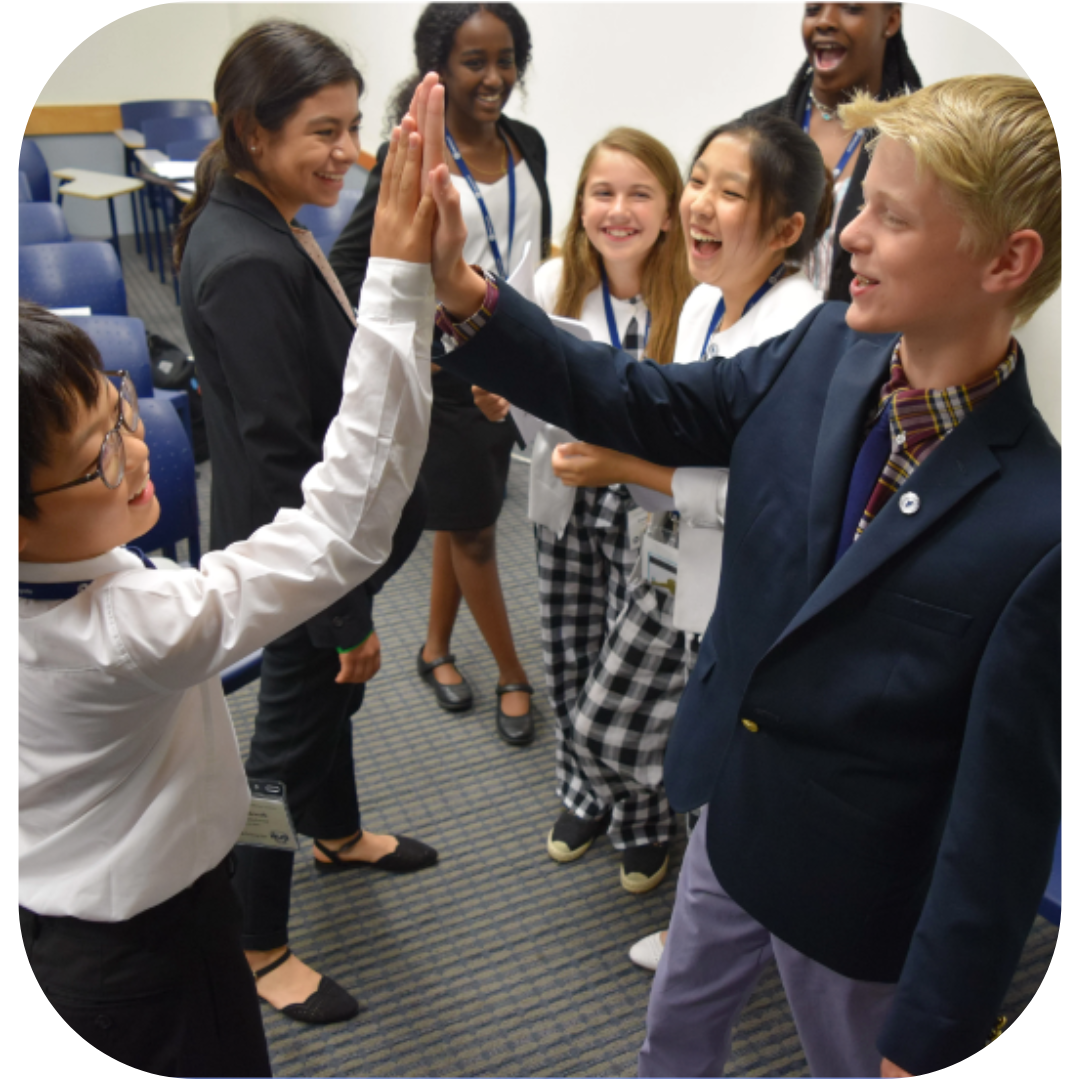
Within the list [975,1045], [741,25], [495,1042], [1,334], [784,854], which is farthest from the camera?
[741,25]

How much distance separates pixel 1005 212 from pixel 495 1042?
65.5 inches

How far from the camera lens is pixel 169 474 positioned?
7.54 ft

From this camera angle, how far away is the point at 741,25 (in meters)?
3.25

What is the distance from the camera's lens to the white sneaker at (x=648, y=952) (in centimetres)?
200

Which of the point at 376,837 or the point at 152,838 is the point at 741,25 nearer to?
the point at 376,837

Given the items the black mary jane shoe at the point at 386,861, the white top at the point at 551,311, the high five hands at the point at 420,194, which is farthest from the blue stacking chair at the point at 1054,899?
the high five hands at the point at 420,194

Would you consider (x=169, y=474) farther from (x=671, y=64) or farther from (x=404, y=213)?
(x=671, y=64)

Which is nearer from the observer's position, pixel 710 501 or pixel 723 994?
pixel 723 994

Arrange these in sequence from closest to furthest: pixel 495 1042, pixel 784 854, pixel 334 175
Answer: pixel 784 854
pixel 334 175
pixel 495 1042

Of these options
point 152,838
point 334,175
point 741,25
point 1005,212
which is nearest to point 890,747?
point 1005,212

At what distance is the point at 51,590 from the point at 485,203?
185 cm

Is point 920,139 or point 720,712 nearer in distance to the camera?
point 920,139

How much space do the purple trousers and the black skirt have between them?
1385 mm

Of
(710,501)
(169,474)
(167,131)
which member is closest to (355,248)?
(169,474)
